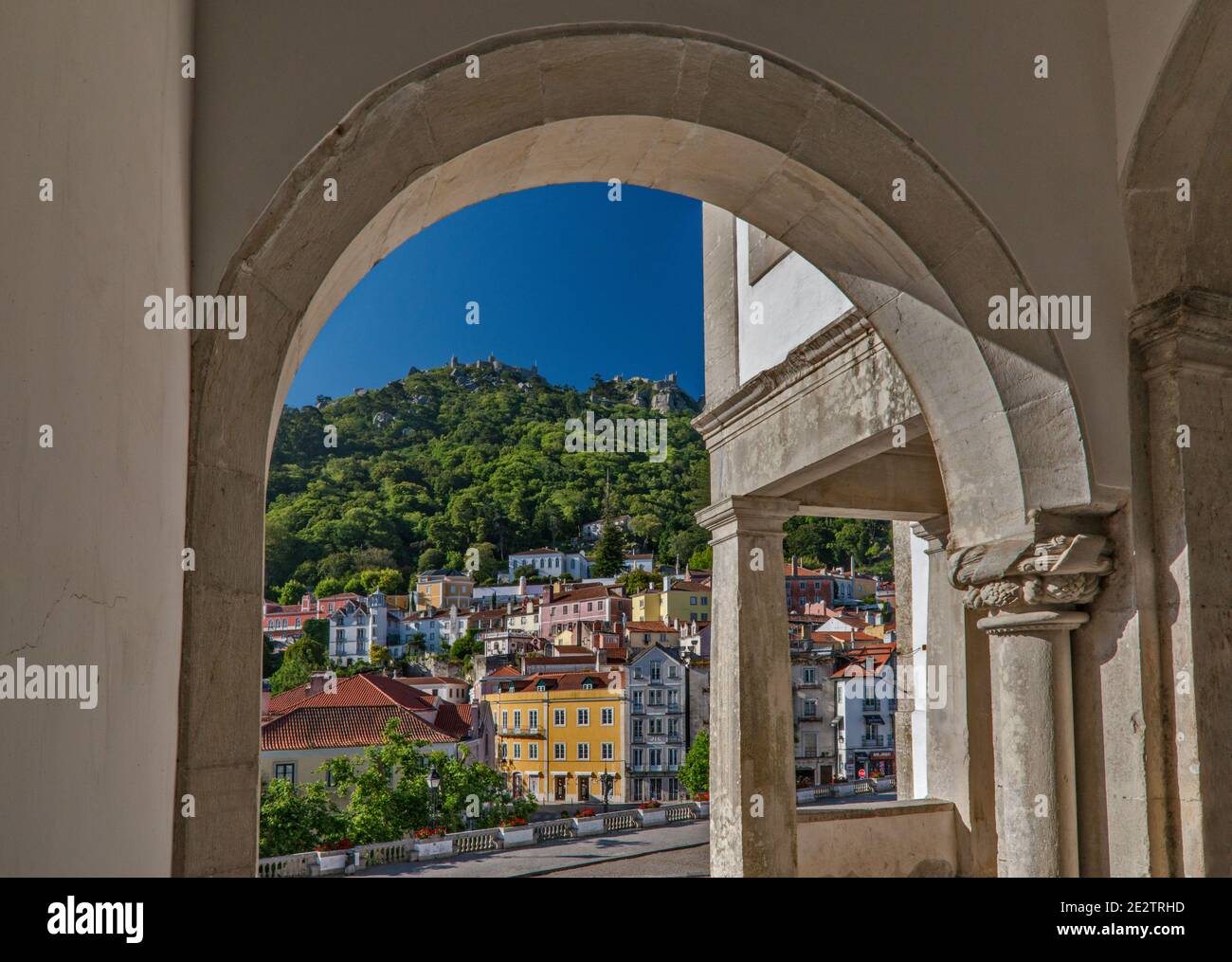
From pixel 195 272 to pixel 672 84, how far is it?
180 cm

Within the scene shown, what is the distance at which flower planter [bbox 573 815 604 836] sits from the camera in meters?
37.9

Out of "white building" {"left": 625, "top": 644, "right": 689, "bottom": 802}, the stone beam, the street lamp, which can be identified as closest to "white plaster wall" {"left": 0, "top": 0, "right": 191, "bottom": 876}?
the stone beam

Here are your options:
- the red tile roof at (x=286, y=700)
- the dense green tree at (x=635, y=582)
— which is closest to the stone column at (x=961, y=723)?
the red tile roof at (x=286, y=700)

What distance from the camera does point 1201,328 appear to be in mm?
4199

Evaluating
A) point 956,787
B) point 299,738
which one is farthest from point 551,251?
point 956,787

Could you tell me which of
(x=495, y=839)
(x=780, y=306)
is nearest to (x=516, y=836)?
(x=495, y=839)

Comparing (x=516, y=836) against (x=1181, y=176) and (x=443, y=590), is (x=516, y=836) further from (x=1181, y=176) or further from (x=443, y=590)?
(x=443, y=590)

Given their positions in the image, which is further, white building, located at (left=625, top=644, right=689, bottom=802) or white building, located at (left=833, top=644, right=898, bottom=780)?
white building, located at (left=625, top=644, right=689, bottom=802)

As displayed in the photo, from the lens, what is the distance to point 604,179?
14.8ft

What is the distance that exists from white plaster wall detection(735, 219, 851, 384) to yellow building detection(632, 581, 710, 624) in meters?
64.3

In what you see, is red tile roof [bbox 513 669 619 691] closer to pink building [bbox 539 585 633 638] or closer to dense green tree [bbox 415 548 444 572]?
pink building [bbox 539 585 633 638]

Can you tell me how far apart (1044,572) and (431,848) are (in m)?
35.9

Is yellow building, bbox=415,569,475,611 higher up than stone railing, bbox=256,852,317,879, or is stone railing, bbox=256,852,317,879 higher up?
yellow building, bbox=415,569,475,611

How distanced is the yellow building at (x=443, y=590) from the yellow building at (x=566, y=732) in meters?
18.3
